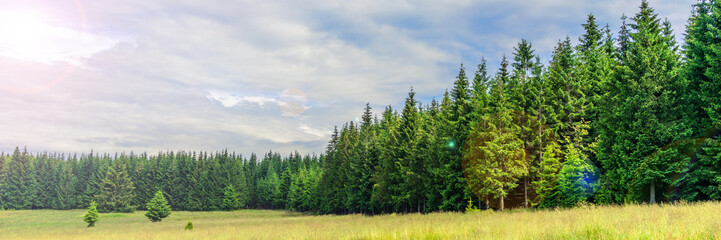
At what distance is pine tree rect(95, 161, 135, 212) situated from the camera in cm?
10031

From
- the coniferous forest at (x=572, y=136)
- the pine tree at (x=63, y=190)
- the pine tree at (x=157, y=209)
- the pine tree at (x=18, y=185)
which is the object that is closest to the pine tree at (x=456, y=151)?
the coniferous forest at (x=572, y=136)

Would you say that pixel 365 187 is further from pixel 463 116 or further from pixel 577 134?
pixel 577 134

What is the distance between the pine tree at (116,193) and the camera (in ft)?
329

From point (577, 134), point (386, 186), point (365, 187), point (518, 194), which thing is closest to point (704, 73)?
point (577, 134)

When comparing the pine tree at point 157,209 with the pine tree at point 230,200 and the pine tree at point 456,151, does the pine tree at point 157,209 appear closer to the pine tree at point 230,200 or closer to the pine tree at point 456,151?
the pine tree at point 230,200

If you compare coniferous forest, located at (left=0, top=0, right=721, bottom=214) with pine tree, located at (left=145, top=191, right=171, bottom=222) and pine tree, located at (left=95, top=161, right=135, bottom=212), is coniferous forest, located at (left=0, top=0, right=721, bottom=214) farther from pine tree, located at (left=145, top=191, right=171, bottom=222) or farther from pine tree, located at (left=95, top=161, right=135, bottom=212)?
pine tree, located at (left=95, top=161, right=135, bottom=212)

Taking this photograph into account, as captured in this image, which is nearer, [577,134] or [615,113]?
[615,113]

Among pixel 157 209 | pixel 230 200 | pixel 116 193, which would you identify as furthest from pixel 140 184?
pixel 157 209

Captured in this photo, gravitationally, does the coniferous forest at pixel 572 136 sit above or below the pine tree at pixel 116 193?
above

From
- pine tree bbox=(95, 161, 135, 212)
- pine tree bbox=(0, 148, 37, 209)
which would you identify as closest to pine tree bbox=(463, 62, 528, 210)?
pine tree bbox=(95, 161, 135, 212)

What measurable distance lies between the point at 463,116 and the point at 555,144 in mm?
8145

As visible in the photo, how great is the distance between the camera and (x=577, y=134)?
30156mm

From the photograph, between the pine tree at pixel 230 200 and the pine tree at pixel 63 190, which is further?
the pine tree at pixel 63 190

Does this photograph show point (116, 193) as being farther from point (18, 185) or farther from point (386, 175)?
point (386, 175)
